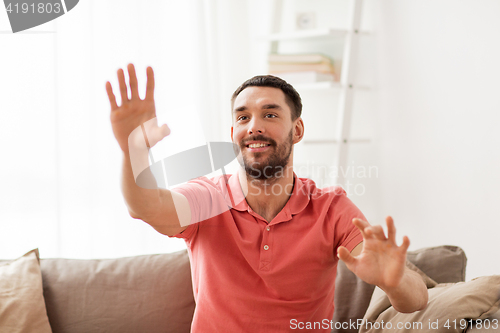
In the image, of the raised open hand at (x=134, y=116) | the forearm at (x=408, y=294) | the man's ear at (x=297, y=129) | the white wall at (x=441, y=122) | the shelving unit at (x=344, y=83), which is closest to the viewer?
the raised open hand at (x=134, y=116)

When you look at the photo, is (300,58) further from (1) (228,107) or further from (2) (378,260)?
(2) (378,260)

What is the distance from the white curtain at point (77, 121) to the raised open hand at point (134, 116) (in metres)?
0.92

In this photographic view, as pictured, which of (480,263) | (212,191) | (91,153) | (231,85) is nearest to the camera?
(212,191)

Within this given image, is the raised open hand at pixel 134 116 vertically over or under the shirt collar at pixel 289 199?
over

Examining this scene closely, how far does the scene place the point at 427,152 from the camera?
2270 millimetres

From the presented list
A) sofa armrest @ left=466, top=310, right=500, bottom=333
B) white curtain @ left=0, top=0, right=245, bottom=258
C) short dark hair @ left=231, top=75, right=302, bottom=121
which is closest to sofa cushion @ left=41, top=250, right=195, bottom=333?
white curtain @ left=0, top=0, right=245, bottom=258

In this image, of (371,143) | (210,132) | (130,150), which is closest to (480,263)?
(371,143)

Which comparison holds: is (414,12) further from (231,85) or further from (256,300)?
(256,300)

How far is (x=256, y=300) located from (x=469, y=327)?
582mm

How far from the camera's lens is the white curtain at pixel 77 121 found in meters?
2.11

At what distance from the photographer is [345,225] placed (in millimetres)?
1336

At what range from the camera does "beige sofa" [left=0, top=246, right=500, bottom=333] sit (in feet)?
5.28

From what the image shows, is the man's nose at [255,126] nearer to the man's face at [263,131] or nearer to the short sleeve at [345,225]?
the man's face at [263,131]

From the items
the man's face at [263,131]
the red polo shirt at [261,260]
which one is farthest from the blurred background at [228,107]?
the red polo shirt at [261,260]
